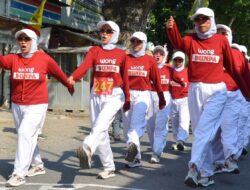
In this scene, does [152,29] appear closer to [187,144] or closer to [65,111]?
[65,111]

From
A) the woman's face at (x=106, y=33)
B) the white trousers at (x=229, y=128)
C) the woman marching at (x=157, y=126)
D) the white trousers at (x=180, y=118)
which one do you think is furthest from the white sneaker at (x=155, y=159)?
the woman's face at (x=106, y=33)

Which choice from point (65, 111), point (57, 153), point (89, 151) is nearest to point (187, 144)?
point (57, 153)

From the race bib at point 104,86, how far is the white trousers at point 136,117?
1.08 metres

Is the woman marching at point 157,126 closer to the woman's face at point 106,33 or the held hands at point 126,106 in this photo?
the held hands at point 126,106

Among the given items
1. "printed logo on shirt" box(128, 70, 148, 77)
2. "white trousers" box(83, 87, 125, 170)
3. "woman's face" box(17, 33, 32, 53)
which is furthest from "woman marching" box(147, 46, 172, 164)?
"woman's face" box(17, 33, 32, 53)

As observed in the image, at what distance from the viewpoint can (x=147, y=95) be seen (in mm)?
8578

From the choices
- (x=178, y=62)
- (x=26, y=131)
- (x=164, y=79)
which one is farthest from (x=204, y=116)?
(x=178, y=62)

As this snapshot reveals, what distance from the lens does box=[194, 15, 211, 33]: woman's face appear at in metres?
6.85

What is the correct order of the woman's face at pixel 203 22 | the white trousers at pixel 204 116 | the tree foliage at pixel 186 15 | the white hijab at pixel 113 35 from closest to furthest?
the white trousers at pixel 204 116 → the woman's face at pixel 203 22 → the white hijab at pixel 113 35 → the tree foliage at pixel 186 15

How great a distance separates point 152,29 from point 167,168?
22282 mm

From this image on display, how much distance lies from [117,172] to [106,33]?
2.09 meters

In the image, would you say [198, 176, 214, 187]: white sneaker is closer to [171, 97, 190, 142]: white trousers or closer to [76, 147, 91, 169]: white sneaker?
[76, 147, 91, 169]: white sneaker

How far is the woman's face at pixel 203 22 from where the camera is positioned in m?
6.85

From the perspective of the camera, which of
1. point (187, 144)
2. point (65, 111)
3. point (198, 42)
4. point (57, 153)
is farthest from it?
point (65, 111)
